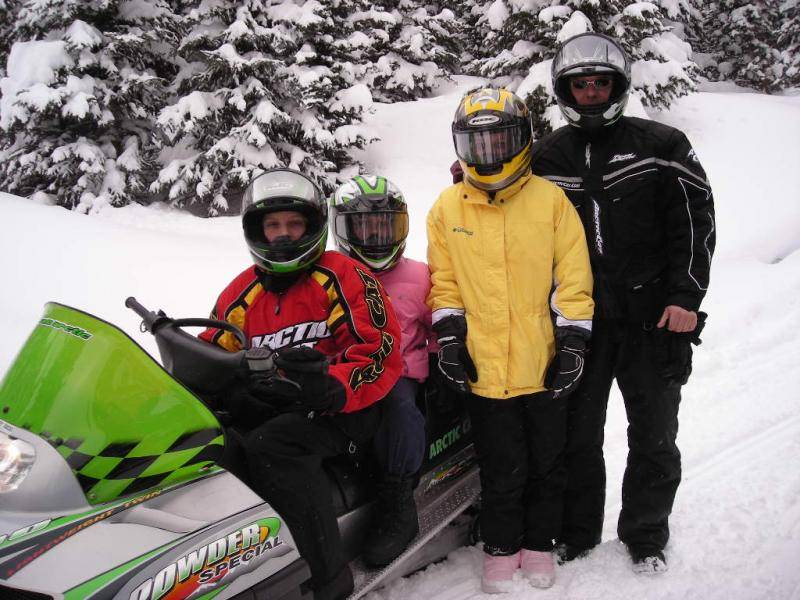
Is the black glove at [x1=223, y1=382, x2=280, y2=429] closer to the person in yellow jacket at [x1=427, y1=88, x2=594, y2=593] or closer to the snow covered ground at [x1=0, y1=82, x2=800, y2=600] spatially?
the person in yellow jacket at [x1=427, y1=88, x2=594, y2=593]

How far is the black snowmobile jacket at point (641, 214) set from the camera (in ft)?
8.16

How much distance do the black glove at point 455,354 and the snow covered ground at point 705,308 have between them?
3.22 ft

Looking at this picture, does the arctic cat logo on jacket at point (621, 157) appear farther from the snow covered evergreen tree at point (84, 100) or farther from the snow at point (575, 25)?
the snow covered evergreen tree at point (84, 100)

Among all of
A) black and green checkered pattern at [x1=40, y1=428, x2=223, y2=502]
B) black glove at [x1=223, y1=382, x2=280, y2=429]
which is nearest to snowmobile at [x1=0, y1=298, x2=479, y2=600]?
black and green checkered pattern at [x1=40, y1=428, x2=223, y2=502]

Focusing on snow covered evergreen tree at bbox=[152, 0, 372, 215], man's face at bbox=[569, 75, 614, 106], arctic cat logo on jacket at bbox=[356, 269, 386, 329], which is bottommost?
arctic cat logo on jacket at bbox=[356, 269, 386, 329]

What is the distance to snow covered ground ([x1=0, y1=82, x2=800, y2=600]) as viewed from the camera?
269cm

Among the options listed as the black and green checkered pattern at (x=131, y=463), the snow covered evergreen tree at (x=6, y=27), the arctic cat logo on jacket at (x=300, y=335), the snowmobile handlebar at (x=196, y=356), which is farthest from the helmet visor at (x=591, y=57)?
the snow covered evergreen tree at (x=6, y=27)

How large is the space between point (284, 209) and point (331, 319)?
47 centimetres

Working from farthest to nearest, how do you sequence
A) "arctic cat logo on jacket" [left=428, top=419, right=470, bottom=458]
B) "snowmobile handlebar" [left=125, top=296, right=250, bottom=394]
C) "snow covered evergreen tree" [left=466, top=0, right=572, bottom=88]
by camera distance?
"snow covered evergreen tree" [left=466, top=0, right=572, bottom=88]
"arctic cat logo on jacket" [left=428, top=419, right=470, bottom=458]
"snowmobile handlebar" [left=125, top=296, right=250, bottom=394]

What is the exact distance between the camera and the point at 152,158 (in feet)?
34.3

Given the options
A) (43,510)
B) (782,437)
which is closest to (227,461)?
(43,510)

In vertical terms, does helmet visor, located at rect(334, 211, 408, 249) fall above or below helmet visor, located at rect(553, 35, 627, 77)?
below

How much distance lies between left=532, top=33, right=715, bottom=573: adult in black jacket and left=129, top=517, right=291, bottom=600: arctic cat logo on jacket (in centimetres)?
157

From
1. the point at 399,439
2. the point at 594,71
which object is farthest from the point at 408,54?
the point at 399,439
